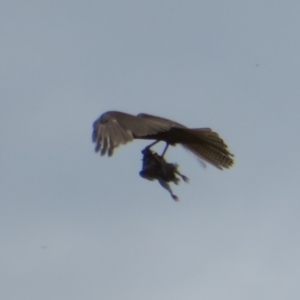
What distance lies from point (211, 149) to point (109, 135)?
2.15 metres

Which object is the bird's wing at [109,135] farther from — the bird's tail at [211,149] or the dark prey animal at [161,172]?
the bird's tail at [211,149]

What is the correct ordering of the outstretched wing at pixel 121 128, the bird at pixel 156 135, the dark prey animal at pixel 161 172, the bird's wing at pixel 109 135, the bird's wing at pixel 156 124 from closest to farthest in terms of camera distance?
the bird's wing at pixel 109 135, the outstretched wing at pixel 121 128, the bird at pixel 156 135, the dark prey animal at pixel 161 172, the bird's wing at pixel 156 124

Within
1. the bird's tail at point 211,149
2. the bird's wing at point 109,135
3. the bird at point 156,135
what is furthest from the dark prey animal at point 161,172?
the bird's tail at point 211,149

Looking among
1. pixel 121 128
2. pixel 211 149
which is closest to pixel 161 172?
pixel 121 128

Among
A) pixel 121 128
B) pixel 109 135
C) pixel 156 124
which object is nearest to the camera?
pixel 109 135

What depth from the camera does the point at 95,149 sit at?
10.4 metres

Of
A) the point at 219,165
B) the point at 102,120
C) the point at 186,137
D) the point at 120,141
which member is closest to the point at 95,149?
the point at 120,141

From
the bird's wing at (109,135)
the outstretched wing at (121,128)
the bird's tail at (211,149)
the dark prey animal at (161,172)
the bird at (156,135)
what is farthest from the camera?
the bird's tail at (211,149)

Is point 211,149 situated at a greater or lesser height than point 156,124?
greater

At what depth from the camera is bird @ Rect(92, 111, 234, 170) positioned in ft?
35.1

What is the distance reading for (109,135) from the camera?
423 inches

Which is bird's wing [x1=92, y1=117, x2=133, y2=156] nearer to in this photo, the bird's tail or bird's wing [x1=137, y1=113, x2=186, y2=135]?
bird's wing [x1=137, y1=113, x2=186, y2=135]

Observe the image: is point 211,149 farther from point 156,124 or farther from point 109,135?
point 109,135

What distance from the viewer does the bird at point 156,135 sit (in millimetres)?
10695
